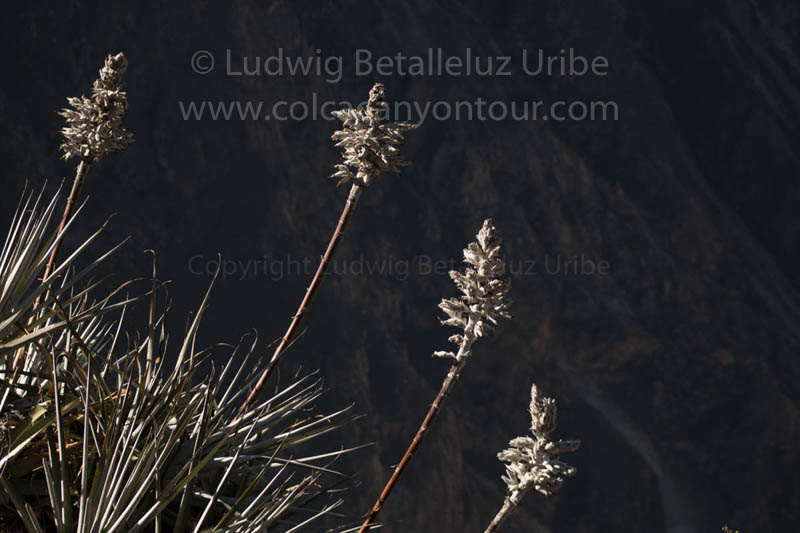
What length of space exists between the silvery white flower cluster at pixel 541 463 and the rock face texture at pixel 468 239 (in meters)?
23.0

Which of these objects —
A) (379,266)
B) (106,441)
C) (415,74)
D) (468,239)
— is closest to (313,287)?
(106,441)

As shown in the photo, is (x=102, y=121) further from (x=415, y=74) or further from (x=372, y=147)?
(x=415, y=74)

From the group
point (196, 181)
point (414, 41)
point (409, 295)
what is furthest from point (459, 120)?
point (196, 181)

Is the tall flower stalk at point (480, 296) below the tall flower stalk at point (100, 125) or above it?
below

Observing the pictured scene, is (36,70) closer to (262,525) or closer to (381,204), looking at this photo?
(381,204)

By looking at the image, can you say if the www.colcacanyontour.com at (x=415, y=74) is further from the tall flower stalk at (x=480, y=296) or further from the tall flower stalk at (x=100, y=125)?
the tall flower stalk at (x=480, y=296)

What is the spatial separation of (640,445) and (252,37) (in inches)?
703

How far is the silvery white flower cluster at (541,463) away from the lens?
3359 mm

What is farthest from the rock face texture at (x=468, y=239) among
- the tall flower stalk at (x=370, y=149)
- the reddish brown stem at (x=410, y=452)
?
the reddish brown stem at (x=410, y=452)

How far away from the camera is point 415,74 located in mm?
31828

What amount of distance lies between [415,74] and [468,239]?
230 inches

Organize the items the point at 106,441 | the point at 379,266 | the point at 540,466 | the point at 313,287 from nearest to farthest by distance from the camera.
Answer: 1. the point at 106,441
2. the point at 313,287
3. the point at 540,466
4. the point at 379,266

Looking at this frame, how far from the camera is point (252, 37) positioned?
99.2 ft

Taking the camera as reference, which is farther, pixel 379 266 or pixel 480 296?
pixel 379 266
